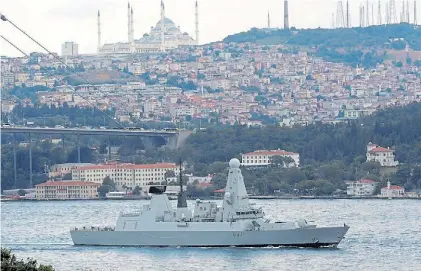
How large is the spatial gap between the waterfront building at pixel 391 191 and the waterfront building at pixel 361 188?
946 mm

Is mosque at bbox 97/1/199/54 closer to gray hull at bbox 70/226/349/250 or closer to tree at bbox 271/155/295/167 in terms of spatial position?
tree at bbox 271/155/295/167

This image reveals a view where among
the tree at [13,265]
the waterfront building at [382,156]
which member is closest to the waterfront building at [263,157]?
the waterfront building at [382,156]

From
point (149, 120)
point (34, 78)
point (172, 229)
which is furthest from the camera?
point (34, 78)

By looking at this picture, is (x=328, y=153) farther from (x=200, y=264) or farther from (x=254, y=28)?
(x=254, y=28)

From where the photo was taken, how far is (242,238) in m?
45.0

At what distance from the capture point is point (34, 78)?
520ft

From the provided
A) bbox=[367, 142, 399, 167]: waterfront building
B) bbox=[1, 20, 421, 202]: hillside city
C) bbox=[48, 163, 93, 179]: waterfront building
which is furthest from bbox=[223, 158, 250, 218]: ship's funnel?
bbox=[48, 163, 93, 179]: waterfront building

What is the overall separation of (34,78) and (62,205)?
79814 millimetres

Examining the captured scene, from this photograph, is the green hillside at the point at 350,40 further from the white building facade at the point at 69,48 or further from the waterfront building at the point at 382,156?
the waterfront building at the point at 382,156

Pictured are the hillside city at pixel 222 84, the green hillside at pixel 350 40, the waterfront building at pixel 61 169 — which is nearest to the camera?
the waterfront building at pixel 61 169

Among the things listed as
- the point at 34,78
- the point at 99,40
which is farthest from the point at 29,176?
the point at 99,40

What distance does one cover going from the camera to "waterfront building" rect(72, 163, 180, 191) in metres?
88.6

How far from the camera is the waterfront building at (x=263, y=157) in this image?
294 ft

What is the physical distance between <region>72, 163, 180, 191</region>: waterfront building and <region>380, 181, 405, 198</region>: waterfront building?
11290 mm
